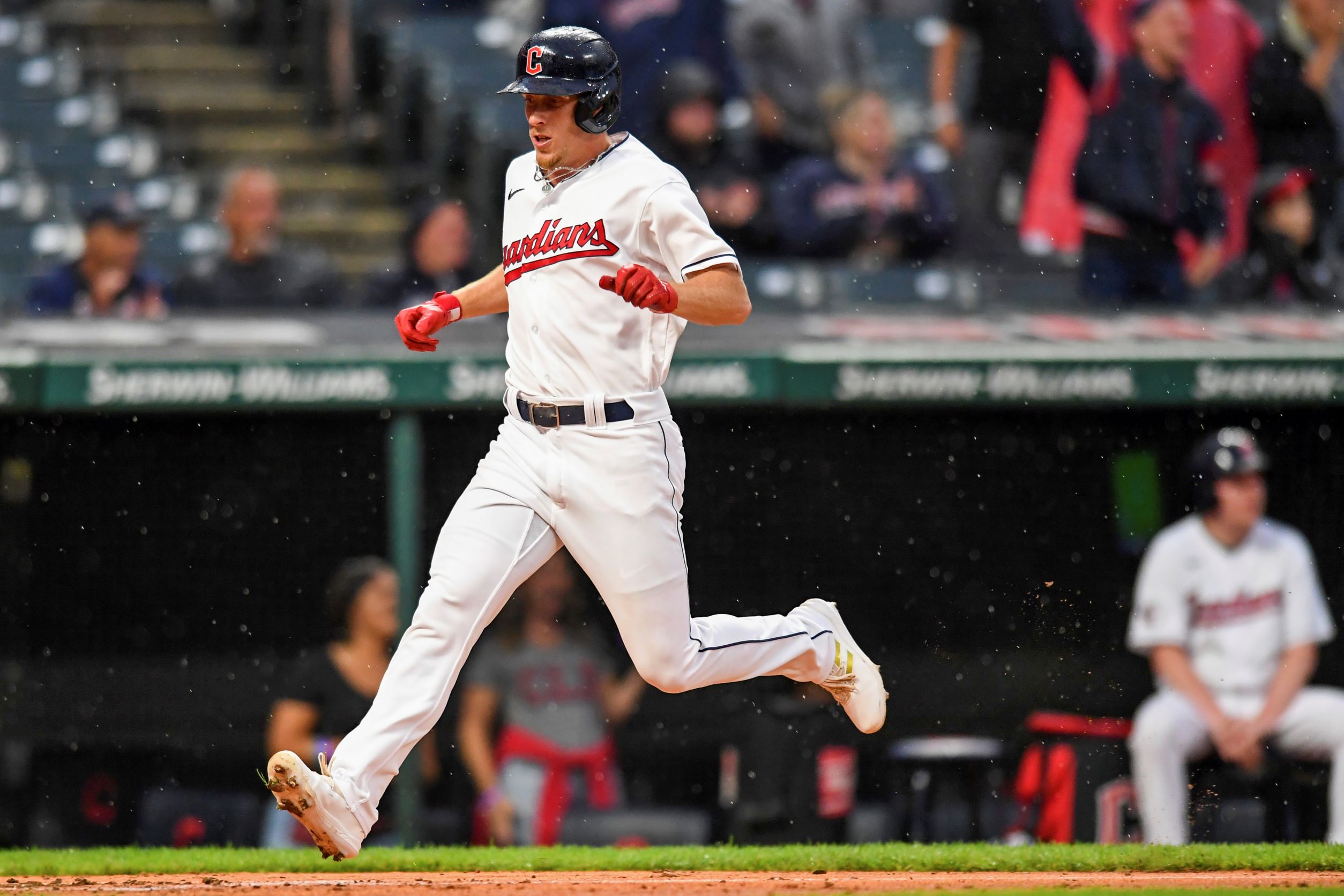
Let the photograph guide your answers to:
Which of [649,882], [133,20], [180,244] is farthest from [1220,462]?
[133,20]

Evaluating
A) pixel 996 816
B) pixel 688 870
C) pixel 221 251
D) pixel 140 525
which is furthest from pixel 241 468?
pixel 996 816

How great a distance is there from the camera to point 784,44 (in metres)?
7.82

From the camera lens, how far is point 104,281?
21.9 feet

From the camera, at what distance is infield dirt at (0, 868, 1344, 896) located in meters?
3.95

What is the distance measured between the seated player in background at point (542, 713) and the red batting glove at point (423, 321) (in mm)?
2488

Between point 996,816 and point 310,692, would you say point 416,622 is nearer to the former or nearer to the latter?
point 310,692

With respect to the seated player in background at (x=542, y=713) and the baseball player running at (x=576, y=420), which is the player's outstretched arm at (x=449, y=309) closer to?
the baseball player running at (x=576, y=420)

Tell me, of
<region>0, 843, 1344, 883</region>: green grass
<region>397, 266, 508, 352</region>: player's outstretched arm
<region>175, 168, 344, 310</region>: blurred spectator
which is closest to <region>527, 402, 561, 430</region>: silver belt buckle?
<region>397, 266, 508, 352</region>: player's outstretched arm

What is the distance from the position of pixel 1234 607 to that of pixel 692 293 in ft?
10.8

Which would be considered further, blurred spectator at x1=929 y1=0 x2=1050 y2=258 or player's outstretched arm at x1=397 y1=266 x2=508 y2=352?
blurred spectator at x1=929 y1=0 x2=1050 y2=258

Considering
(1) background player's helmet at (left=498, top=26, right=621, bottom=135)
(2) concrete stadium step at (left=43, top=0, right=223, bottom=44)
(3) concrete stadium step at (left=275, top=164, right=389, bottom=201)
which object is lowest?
(1) background player's helmet at (left=498, top=26, right=621, bottom=135)

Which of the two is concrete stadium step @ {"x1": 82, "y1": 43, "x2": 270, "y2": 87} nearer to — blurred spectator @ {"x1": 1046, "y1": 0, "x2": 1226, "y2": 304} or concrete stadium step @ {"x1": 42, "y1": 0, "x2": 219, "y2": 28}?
concrete stadium step @ {"x1": 42, "y1": 0, "x2": 219, "y2": 28}

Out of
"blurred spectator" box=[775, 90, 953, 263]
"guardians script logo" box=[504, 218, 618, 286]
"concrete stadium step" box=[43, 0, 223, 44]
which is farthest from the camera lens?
"concrete stadium step" box=[43, 0, 223, 44]

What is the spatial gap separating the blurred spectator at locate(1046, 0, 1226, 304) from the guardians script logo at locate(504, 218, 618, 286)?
12.8 feet
